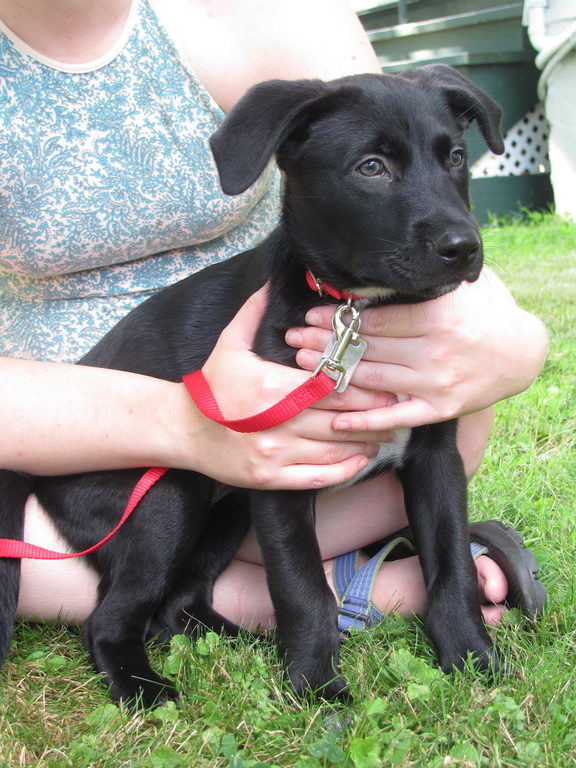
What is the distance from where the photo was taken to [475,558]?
182 centimetres

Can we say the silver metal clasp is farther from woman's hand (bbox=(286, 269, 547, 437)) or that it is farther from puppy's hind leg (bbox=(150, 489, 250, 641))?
puppy's hind leg (bbox=(150, 489, 250, 641))

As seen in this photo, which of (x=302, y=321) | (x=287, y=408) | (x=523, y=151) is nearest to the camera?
(x=287, y=408)

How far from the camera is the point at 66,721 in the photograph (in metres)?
1.51

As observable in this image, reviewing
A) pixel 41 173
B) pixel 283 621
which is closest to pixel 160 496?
pixel 283 621

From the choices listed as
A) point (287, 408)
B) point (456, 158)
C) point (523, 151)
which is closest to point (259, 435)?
point (287, 408)

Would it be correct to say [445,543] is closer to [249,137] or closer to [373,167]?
[373,167]

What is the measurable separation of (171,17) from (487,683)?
5.68ft

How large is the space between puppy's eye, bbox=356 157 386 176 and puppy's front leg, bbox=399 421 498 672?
520mm

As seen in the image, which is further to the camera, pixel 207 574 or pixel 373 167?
pixel 207 574

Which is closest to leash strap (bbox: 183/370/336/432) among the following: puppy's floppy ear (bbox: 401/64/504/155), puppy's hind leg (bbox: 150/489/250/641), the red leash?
the red leash

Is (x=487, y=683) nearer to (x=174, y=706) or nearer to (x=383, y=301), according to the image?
(x=174, y=706)

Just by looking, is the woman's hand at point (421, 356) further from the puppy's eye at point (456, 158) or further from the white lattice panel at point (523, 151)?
the white lattice panel at point (523, 151)

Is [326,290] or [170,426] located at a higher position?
[326,290]

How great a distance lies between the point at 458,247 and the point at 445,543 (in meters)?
0.60
